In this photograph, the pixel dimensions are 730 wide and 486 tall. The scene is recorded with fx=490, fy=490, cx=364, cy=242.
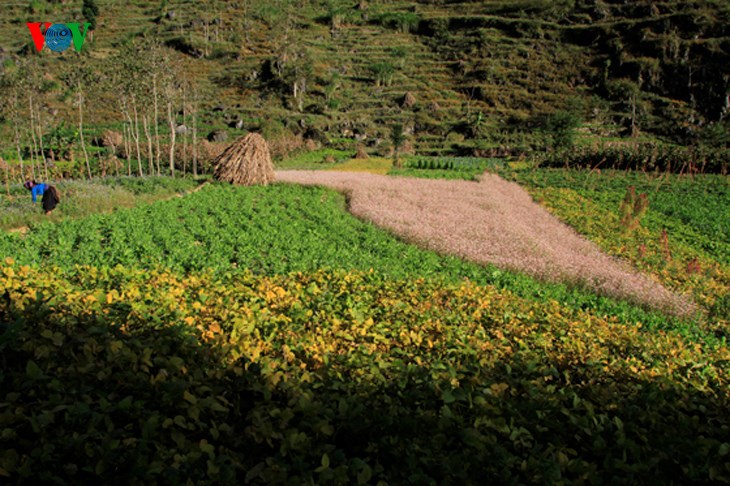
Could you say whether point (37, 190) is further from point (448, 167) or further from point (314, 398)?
point (448, 167)

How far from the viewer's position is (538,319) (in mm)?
7148

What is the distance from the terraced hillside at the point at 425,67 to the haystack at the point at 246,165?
21.7 m

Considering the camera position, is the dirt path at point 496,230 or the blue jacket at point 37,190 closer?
the dirt path at point 496,230

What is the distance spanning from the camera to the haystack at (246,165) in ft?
83.8

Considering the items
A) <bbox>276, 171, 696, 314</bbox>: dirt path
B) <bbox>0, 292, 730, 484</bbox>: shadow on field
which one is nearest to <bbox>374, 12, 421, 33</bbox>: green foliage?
<bbox>276, 171, 696, 314</bbox>: dirt path

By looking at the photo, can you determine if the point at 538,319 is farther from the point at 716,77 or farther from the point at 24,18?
the point at 24,18

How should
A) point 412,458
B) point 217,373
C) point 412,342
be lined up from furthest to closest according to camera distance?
point 412,342
point 217,373
point 412,458

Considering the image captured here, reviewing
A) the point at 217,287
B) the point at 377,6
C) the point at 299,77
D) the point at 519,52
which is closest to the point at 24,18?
the point at 299,77

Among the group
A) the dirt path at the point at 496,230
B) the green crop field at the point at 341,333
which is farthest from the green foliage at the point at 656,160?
the dirt path at the point at 496,230

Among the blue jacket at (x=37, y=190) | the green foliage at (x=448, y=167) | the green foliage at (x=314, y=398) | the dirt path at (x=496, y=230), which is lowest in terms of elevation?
the green foliage at (x=448, y=167)

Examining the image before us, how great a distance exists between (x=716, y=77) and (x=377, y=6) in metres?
72.8

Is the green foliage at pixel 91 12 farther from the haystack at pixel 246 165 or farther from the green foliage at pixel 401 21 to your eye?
the haystack at pixel 246 165

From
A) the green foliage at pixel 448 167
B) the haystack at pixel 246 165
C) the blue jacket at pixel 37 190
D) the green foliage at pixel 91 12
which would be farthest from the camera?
the green foliage at pixel 91 12

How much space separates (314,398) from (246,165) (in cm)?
2320
